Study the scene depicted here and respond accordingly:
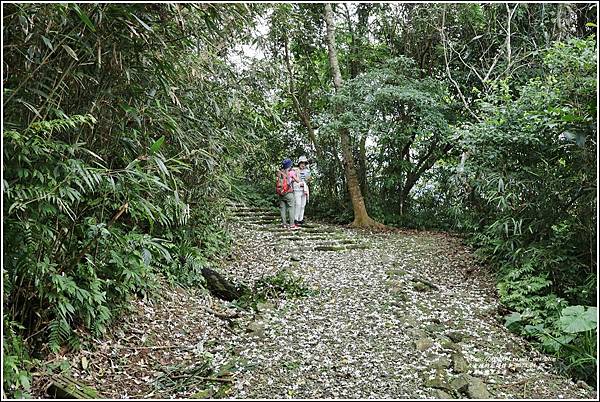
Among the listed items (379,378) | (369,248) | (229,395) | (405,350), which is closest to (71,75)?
(229,395)

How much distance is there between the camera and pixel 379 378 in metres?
2.78

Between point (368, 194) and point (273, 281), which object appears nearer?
point (273, 281)

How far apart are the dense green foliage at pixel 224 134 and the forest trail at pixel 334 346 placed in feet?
0.75

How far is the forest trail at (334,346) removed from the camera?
2.65 metres

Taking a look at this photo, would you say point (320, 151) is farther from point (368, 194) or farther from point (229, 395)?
point (229, 395)

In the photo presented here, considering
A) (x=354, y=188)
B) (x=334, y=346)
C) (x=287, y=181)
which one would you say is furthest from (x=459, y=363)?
(x=354, y=188)

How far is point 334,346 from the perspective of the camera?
3213mm

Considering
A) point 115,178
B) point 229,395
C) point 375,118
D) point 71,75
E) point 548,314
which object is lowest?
point 229,395

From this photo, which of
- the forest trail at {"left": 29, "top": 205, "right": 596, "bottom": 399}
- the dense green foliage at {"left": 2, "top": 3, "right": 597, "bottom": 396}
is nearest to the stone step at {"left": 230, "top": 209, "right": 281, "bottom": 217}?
the dense green foliage at {"left": 2, "top": 3, "right": 597, "bottom": 396}

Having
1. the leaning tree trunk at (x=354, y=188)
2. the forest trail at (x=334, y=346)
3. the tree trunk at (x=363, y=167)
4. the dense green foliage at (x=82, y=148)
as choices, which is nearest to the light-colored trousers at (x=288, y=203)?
the leaning tree trunk at (x=354, y=188)

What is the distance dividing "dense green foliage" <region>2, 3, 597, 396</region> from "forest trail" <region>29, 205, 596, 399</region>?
23cm

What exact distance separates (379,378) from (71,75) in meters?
2.30

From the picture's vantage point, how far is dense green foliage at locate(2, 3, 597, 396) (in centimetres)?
219

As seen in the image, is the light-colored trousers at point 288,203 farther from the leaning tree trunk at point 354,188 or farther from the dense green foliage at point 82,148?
the dense green foliage at point 82,148
